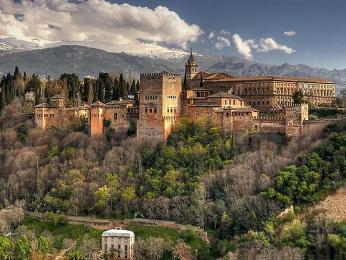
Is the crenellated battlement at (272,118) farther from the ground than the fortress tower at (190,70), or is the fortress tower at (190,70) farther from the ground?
the fortress tower at (190,70)

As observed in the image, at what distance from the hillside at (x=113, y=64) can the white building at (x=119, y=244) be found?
105m

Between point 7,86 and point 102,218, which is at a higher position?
point 7,86

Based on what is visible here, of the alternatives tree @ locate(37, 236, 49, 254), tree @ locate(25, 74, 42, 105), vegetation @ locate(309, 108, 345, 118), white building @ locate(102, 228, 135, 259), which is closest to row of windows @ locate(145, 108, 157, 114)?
white building @ locate(102, 228, 135, 259)

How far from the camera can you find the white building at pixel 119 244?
39719 mm

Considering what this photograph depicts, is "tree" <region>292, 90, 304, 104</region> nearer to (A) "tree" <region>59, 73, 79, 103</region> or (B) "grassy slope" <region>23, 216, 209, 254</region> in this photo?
(B) "grassy slope" <region>23, 216, 209, 254</region>

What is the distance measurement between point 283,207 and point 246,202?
246 cm

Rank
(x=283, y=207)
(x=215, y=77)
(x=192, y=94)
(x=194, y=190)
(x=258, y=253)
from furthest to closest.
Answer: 1. (x=215, y=77)
2. (x=192, y=94)
3. (x=194, y=190)
4. (x=283, y=207)
5. (x=258, y=253)

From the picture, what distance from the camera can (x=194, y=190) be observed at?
4369 cm

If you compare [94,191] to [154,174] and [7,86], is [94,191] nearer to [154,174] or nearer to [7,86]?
[154,174]

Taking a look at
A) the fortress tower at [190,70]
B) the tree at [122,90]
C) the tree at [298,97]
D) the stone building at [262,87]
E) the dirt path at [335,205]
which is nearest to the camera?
the dirt path at [335,205]

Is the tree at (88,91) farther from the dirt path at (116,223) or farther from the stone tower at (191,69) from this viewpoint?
the dirt path at (116,223)

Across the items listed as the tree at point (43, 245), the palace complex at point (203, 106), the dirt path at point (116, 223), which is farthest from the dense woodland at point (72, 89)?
the tree at point (43, 245)

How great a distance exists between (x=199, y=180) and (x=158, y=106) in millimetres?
7455

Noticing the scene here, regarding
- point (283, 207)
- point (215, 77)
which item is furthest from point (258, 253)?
point (215, 77)
